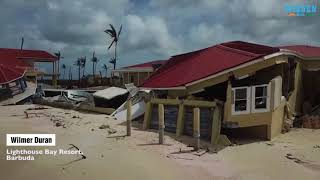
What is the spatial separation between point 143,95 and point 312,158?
1115 cm

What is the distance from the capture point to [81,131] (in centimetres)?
1719

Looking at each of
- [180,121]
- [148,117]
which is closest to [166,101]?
[148,117]

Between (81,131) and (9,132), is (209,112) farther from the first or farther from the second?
(9,132)

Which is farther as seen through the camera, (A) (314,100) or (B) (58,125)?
(A) (314,100)

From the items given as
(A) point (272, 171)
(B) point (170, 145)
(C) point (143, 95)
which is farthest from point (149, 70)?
(A) point (272, 171)

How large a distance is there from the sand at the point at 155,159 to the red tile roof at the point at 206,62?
281cm

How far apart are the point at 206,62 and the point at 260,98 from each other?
3.04 metres

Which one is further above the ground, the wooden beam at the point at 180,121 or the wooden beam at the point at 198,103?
the wooden beam at the point at 198,103

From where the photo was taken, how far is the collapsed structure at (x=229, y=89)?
1591 centimetres

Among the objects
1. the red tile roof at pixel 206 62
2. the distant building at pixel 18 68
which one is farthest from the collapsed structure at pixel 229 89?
the distant building at pixel 18 68

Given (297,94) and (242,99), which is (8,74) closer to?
(297,94)

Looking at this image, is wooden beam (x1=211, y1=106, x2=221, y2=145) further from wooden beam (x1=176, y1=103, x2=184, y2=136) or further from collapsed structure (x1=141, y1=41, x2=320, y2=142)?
wooden beam (x1=176, y1=103, x2=184, y2=136)

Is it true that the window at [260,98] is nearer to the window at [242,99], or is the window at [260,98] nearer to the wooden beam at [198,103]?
the window at [242,99]

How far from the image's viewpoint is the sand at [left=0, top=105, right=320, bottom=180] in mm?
11266
